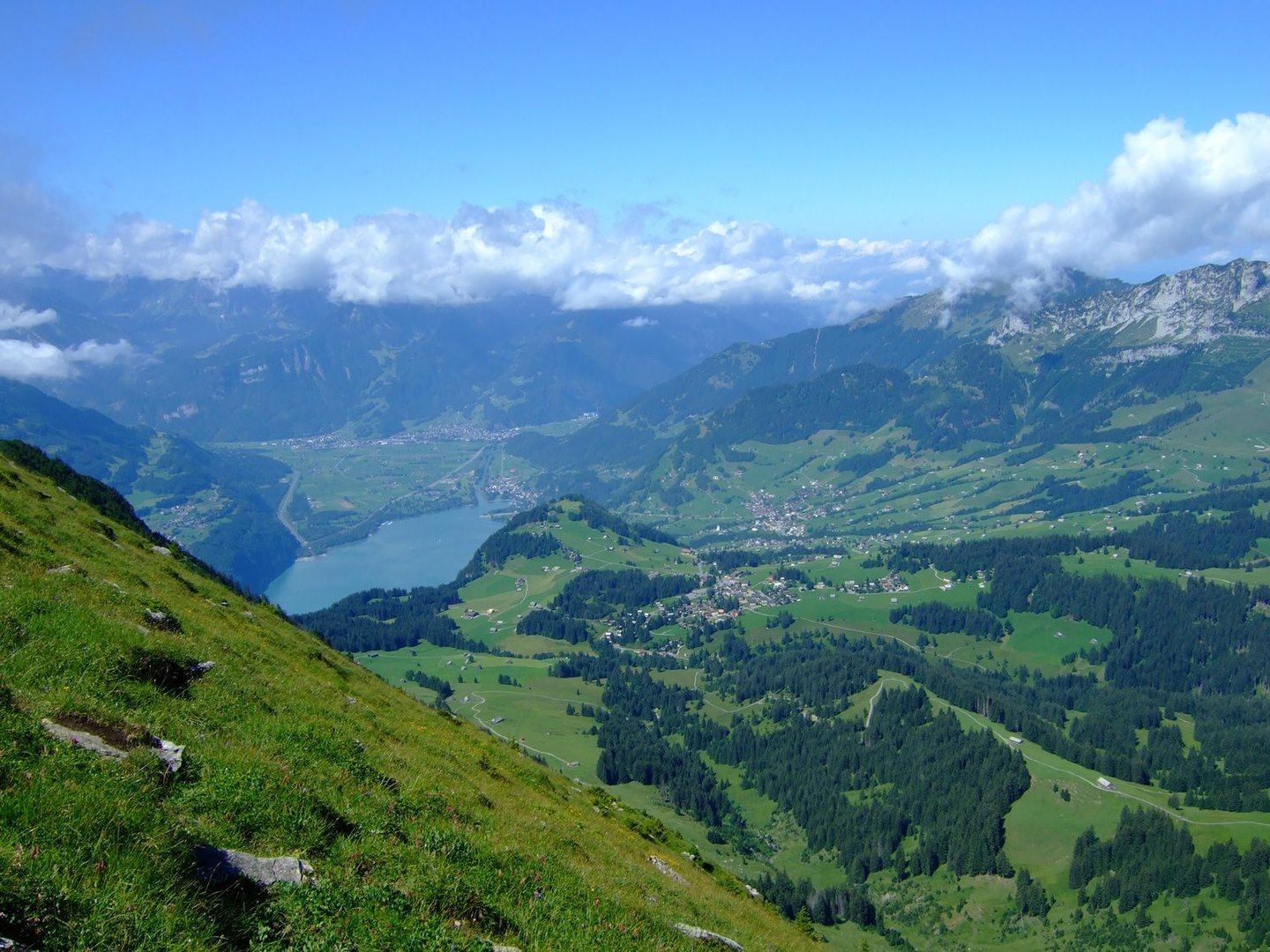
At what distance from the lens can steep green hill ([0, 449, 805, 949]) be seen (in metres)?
7.02

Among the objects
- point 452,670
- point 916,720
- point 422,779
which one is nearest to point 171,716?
point 422,779

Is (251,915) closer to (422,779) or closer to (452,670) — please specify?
(422,779)

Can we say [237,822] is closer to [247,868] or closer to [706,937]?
[247,868]

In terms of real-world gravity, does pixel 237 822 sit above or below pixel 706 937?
above

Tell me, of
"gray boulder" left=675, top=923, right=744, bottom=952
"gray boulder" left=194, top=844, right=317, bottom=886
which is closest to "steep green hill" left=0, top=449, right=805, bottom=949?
"gray boulder" left=194, top=844, right=317, bottom=886

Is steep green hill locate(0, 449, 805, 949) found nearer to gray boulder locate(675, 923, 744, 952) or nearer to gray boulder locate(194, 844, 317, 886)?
gray boulder locate(194, 844, 317, 886)

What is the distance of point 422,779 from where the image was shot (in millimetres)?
15828

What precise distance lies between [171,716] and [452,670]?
177 metres

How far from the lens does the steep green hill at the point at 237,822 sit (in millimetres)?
7020

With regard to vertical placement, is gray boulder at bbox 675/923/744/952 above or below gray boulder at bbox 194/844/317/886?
below

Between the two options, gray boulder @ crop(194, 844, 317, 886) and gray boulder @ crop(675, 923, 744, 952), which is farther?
gray boulder @ crop(675, 923, 744, 952)

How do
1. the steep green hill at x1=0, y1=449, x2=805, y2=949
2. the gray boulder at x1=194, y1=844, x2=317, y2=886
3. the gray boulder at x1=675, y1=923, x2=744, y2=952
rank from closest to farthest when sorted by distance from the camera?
the steep green hill at x1=0, y1=449, x2=805, y2=949
the gray boulder at x1=194, y1=844, x2=317, y2=886
the gray boulder at x1=675, y1=923, x2=744, y2=952

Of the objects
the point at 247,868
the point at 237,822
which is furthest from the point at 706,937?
the point at 247,868

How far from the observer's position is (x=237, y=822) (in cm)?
946
